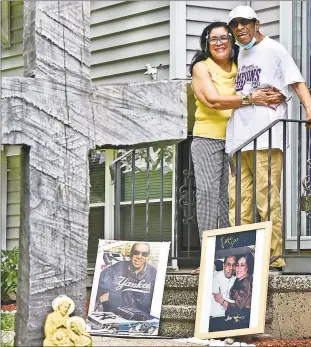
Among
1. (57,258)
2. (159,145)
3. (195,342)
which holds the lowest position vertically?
(195,342)

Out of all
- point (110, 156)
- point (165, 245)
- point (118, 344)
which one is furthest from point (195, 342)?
point (110, 156)

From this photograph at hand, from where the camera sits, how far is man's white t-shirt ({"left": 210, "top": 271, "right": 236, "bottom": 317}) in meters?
4.66

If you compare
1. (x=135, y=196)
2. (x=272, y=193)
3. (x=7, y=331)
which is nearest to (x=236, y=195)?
(x=272, y=193)

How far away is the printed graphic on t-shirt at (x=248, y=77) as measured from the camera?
5277mm

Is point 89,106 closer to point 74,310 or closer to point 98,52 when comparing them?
point 74,310

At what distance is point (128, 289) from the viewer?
17.0 feet

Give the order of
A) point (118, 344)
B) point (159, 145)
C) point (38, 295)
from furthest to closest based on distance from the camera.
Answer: point (118, 344) < point (159, 145) < point (38, 295)

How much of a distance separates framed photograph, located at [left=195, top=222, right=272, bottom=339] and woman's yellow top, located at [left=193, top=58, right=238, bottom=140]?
765mm

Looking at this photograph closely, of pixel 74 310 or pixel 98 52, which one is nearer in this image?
pixel 74 310

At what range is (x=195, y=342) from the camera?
4539 mm

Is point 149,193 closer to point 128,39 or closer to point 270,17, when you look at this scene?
point 128,39

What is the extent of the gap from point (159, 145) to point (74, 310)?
2.60 ft

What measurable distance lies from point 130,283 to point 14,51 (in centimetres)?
573

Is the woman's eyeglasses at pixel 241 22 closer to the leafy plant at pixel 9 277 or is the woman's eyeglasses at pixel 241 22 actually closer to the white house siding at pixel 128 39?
the white house siding at pixel 128 39
